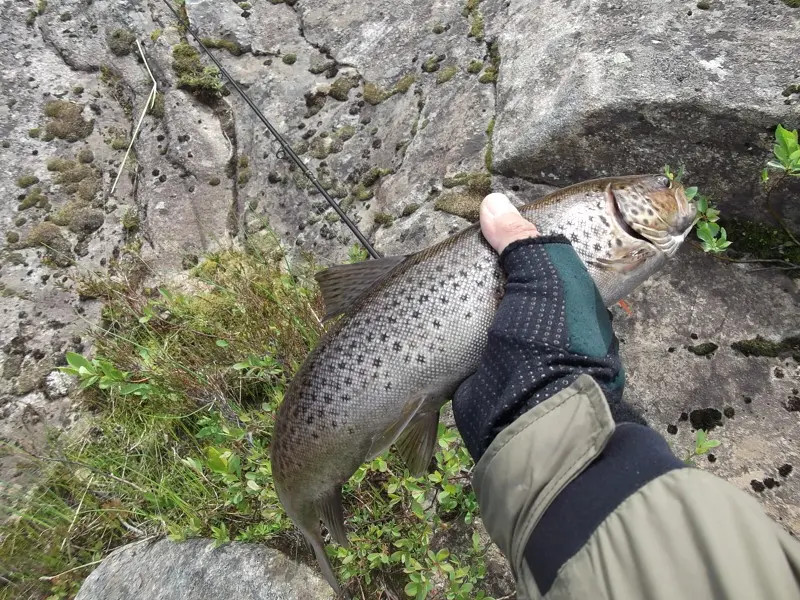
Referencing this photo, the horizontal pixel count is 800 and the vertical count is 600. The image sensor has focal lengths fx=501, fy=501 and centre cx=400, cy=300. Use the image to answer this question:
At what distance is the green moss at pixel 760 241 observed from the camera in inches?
107

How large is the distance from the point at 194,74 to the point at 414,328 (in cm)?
423

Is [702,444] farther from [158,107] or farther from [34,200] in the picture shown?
[34,200]

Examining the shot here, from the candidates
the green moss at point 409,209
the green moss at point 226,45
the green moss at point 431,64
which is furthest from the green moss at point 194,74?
the green moss at point 409,209

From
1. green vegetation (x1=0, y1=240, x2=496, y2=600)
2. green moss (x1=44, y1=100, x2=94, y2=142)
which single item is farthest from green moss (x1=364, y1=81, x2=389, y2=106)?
green moss (x1=44, y1=100, x2=94, y2=142)

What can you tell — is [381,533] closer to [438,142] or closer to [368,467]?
[368,467]

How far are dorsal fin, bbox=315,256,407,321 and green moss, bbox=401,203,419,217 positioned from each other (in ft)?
4.26

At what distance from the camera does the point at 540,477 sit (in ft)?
4.82

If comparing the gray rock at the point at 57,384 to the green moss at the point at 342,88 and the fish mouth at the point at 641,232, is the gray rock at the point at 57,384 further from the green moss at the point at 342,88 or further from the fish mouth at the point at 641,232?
the fish mouth at the point at 641,232

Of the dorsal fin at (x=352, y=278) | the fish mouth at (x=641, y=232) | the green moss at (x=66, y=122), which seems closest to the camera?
the fish mouth at (x=641, y=232)

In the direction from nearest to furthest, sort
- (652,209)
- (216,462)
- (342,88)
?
1. (652,209)
2. (216,462)
3. (342,88)

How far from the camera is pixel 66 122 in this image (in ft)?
15.9

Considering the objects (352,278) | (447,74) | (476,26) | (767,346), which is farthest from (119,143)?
(767,346)

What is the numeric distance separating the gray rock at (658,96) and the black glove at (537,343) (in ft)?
3.99

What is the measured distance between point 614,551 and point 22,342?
15.0 feet
